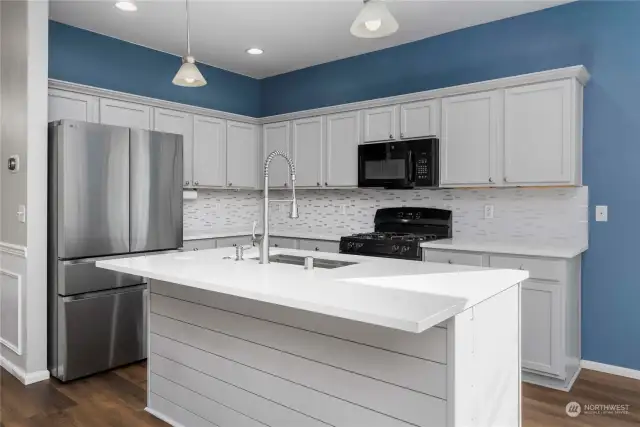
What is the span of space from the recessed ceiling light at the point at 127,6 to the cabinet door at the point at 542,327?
352 centimetres

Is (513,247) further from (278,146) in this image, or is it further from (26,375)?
(26,375)

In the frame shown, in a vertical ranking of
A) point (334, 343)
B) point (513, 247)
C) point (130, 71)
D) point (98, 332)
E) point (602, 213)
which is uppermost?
point (130, 71)

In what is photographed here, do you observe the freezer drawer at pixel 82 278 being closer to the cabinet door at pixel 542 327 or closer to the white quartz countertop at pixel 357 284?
the white quartz countertop at pixel 357 284

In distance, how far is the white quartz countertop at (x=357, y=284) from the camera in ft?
4.75

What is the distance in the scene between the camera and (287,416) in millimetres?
2096

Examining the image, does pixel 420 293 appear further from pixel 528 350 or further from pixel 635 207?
pixel 635 207

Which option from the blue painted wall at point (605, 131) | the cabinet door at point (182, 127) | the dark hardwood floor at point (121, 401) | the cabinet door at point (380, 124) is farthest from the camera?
the cabinet door at point (182, 127)

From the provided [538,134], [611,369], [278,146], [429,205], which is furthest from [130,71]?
[611,369]

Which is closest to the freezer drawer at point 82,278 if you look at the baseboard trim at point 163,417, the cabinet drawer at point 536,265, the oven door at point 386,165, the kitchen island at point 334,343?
the kitchen island at point 334,343

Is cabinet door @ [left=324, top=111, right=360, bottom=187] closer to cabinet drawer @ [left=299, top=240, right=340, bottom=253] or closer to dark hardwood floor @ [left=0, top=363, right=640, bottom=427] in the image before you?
cabinet drawer @ [left=299, top=240, right=340, bottom=253]

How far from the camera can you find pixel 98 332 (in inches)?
133

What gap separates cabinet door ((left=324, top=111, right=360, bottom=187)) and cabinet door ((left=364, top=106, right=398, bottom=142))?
0.11 m

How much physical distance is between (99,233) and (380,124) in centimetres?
248

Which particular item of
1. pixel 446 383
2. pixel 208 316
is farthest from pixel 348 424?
pixel 208 316
